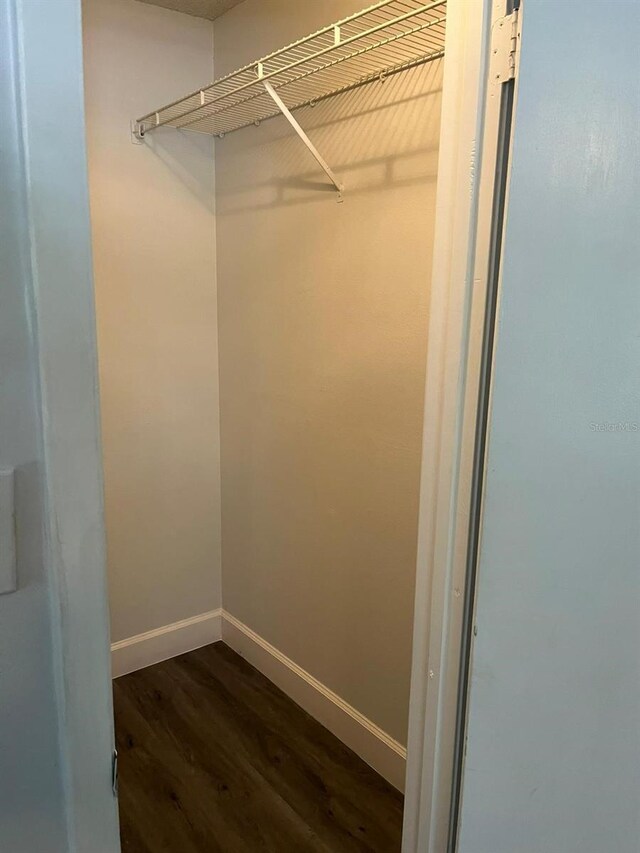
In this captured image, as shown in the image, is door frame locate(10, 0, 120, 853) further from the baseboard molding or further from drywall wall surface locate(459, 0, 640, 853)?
the baseboard molding

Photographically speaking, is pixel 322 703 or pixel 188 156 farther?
pixel 188 156

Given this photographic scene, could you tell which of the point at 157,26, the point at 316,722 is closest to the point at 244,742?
the point at 316,722

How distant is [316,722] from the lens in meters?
Result: 2.35

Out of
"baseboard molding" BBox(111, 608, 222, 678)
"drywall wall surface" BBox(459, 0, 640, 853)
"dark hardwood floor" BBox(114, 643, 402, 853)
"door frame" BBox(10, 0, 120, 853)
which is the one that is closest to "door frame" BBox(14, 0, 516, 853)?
"door frame" BBox(10, 0, 120, 853)

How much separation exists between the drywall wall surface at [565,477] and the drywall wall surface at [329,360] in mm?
799

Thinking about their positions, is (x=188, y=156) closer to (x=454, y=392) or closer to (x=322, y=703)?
(x=454, y=392)

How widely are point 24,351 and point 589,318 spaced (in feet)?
2.53

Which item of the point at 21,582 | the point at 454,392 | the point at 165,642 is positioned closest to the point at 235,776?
the point at 165,642

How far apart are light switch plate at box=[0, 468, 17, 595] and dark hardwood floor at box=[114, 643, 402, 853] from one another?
5.20 ft

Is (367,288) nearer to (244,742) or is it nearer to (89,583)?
(89,583)

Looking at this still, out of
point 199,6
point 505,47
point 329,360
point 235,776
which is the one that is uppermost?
point 199,6

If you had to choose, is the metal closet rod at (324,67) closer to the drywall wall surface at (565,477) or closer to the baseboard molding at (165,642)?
the drywall wall surface at (565,477)

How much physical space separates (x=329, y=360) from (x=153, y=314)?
2.63 ft

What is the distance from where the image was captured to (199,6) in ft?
7.43
